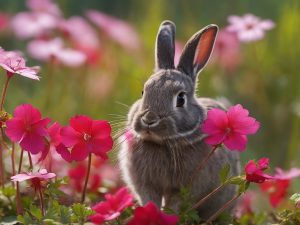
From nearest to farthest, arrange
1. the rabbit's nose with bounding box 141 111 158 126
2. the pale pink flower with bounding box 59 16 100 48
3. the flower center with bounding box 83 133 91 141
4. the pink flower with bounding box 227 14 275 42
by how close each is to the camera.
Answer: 1. the flower center with bounding box 83 133 91 141
2. the rabbit's nose with bounding box 141 111 158 126
3. the pink flower with bounding box 227 14 275 42
4. the pale pink flower with bounding box 59 16 100 48

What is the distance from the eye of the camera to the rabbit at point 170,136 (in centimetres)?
292

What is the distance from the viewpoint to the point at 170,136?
291cm

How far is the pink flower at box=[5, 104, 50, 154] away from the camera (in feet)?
8.35

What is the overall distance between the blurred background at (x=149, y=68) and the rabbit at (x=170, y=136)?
1528mm

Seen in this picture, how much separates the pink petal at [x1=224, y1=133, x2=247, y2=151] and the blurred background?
6.93 feet

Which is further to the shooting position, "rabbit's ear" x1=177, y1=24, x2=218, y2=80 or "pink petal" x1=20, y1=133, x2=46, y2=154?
"rabbit's ear" x1=177, y1=24, x2=218, y2=80

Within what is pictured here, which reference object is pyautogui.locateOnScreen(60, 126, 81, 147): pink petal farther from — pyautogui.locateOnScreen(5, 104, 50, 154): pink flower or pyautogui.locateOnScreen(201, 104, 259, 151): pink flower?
pyautogui.locateOnScreen(201, 104, 259, 151): pink flower

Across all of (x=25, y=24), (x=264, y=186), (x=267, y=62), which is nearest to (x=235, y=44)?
(x=267, y=62)

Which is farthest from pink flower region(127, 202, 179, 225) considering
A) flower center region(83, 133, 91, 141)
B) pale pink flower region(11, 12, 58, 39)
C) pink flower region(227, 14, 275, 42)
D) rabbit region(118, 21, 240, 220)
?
pale pink flower region(11, 12, 58, 39)

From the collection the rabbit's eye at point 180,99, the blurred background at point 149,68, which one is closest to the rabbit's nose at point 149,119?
the rabbit's eye at point 180,99

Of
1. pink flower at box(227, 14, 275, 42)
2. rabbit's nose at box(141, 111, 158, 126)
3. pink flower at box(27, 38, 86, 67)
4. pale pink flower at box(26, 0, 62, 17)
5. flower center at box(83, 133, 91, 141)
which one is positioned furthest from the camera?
pale pink flower at box(26, 0, 62, 17)

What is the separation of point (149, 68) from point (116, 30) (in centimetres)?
36

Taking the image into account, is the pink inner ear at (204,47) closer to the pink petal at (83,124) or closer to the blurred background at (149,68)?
the pink petal at (83,124)

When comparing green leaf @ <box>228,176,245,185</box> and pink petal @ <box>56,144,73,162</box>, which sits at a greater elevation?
pink petal @ <box>56,144,73,162</box>
